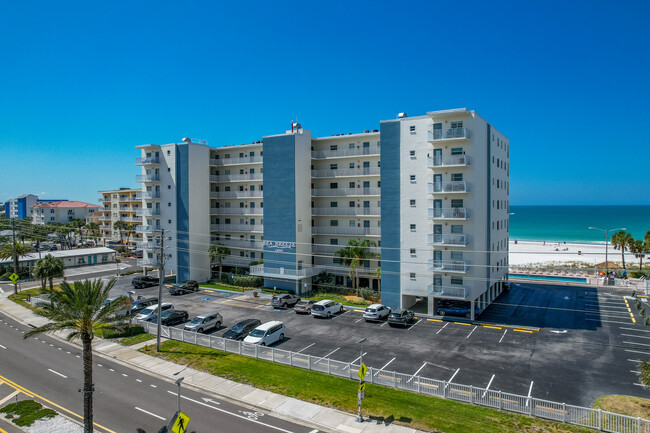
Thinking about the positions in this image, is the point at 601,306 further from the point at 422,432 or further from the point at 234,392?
the point at 234,392

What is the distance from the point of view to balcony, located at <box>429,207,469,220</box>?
127ft

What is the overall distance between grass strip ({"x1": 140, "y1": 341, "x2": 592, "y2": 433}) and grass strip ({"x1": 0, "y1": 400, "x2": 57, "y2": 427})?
27.5ft

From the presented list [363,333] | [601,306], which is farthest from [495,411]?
[601,306]

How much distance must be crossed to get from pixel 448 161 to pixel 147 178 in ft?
139

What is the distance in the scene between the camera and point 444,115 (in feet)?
129

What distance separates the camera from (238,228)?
190 ft

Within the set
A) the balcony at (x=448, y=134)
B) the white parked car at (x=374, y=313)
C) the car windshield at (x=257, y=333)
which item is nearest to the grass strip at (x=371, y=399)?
the car windshield at (x=257, y=333)

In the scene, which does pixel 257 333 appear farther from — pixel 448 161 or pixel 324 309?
pixel 448 161

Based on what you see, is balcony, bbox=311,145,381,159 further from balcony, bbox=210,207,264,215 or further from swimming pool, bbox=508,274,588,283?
swimming pool, bbox=508,274,588,283

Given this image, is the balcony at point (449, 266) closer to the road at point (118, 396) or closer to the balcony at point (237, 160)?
the road at point (118, 396)

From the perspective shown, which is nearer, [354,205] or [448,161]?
[448,161]

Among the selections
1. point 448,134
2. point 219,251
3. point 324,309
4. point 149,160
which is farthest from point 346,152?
point 149,160

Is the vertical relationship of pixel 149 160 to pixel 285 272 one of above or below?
above

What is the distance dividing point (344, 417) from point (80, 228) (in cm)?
10820
